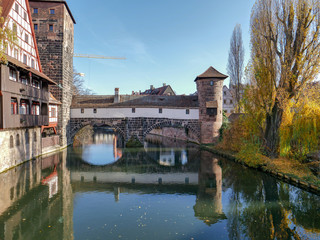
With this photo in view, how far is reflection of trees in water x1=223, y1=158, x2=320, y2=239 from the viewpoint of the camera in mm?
7148

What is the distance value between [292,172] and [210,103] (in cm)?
1383

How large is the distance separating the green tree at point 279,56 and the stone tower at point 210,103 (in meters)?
9.26

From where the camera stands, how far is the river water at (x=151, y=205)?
23.0ft

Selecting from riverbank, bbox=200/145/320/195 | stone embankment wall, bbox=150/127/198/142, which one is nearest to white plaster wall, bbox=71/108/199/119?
stone embankment wall, bbox=150/127/198/142

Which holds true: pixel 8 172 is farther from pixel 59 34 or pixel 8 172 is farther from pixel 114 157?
pixel 59 34

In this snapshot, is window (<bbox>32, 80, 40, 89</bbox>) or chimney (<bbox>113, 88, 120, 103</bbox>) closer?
window (<bbox>32, 80, 40, 89</bbox>)

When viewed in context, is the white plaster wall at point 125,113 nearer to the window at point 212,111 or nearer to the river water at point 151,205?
the window at point 212,111

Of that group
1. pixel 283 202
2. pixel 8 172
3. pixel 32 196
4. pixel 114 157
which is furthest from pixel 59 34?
pixel 283 202

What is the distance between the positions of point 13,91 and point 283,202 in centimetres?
1551

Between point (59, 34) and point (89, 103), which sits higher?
point (59, 34)

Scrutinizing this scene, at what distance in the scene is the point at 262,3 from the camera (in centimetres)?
1531

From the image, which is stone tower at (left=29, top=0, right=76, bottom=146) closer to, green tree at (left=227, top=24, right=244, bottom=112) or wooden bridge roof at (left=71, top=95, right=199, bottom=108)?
wooden bridge roof at (left=71, top=95, right=199, bottom=108)

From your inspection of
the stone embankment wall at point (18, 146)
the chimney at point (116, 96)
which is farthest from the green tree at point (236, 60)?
the stone embankment wall at point (18, 146)

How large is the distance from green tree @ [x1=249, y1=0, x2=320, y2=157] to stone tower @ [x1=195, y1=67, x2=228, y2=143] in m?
9.26
